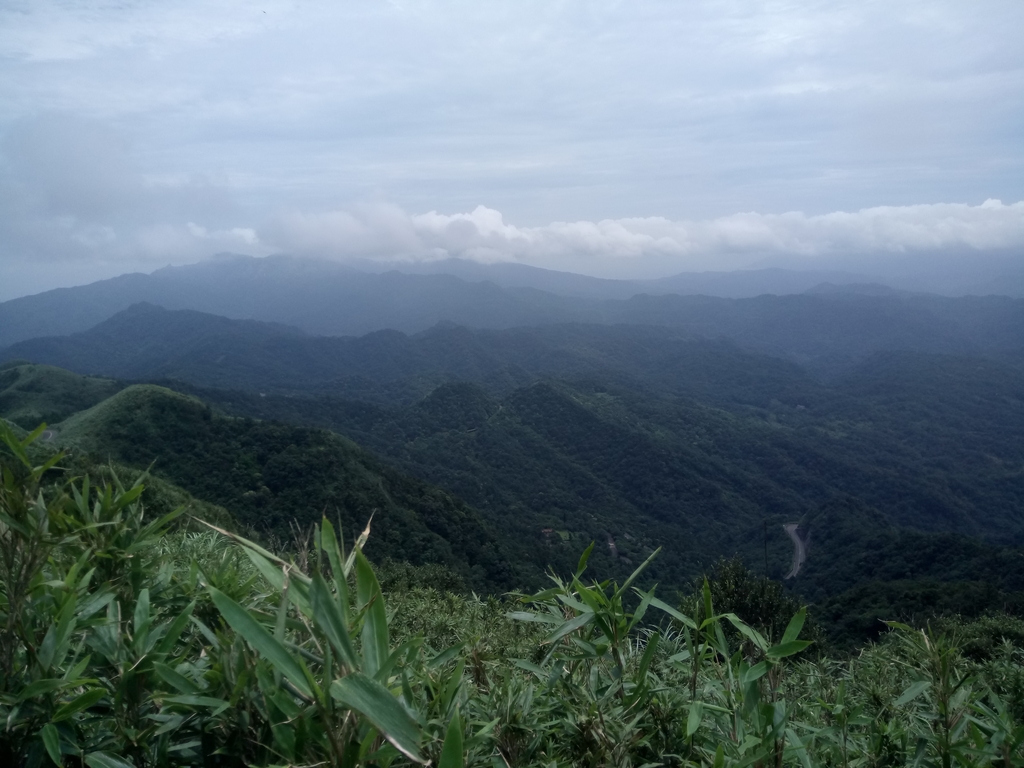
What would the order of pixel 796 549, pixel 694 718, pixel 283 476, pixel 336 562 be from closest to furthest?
pixel 336 562
pixel 694 718
pixel 283 476
pixel 796 549

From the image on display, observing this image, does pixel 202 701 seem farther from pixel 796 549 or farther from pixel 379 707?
pixel 796 549

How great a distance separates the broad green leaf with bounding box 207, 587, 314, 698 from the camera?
1538mm

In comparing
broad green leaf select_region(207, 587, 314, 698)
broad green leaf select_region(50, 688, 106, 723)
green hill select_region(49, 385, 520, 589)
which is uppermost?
broad green leaf select_region(207, 587, 314, 698)

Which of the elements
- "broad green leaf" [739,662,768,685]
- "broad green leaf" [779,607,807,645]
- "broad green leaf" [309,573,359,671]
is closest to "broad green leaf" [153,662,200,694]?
"broad green leaf" [309,573,359,671]

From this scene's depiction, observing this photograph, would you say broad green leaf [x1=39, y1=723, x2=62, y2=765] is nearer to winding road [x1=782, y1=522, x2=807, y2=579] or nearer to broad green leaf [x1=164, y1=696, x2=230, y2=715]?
broad green leaf [x1=164, y1=696, x2=230, y2=715]

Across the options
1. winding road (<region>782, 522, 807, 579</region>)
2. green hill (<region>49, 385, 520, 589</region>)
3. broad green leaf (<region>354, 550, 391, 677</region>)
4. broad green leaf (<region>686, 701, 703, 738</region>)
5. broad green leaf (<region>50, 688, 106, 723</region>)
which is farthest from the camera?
winding road (<region>782, 522, 807, 579</region>)

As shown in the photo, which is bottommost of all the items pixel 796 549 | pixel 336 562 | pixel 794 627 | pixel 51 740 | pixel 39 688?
pixel 796 549

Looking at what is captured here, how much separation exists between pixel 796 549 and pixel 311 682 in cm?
6590

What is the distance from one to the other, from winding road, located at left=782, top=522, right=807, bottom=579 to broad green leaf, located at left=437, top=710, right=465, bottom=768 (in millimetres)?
57263

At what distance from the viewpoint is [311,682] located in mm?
1488

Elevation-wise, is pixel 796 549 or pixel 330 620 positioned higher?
pixel 330 620

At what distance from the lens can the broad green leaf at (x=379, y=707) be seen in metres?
1.44

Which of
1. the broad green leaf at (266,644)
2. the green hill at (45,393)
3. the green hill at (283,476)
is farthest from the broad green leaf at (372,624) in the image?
the green hill at (45,393)

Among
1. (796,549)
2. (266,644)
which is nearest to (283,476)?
(266,644)
